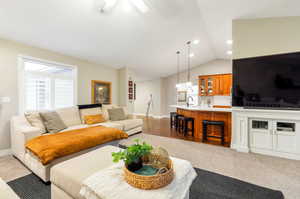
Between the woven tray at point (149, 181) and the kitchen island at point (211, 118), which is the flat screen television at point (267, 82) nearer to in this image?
the kitchen island at point (211, 118)

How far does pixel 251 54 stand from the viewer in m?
3.09

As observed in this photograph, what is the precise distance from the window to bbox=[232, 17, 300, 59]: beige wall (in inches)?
179

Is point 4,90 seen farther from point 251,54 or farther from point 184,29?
point 251,54

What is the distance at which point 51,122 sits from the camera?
2.92m

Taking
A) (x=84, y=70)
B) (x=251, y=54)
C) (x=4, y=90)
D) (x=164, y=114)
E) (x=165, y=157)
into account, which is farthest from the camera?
(x=164, y=114)

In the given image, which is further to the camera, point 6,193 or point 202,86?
point 202,86

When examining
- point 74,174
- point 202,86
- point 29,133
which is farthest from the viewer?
point 202,86

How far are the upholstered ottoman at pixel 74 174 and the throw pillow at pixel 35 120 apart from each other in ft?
5.94

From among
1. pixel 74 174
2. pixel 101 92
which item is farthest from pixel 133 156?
pixel 101 92

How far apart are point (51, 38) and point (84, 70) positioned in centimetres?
142


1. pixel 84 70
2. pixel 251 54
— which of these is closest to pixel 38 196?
pixel 84 70

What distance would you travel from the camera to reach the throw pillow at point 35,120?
2750 mm

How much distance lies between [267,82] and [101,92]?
4.77 m

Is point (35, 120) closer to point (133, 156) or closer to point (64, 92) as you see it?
point (64, 92)
